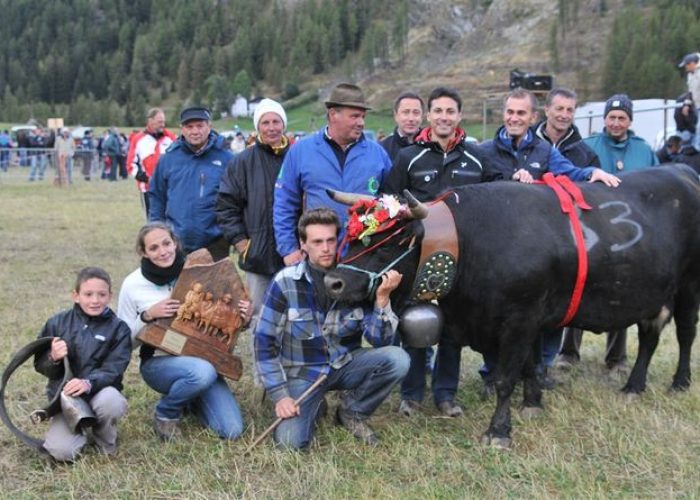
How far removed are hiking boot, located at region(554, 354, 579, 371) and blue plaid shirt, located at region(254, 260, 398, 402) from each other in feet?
7.67

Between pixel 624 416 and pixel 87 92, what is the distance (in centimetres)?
14187

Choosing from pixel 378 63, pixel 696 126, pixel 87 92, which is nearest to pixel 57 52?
pixel 87 92

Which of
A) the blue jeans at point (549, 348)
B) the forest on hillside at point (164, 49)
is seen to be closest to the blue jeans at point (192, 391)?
the blue jeans at point (549, 348)

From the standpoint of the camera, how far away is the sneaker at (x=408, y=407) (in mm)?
5113

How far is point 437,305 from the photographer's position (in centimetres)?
445

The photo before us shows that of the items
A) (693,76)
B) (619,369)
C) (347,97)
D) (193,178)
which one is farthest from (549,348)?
(693,76)

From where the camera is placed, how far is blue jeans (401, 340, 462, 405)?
5211 mm

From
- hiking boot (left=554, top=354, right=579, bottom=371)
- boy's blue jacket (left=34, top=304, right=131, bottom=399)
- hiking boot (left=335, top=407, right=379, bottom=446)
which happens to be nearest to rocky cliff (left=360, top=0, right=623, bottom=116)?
hiking boot (left=554, top=354, right=579, bottom=371)

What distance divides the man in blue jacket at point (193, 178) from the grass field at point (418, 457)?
3.67 feet

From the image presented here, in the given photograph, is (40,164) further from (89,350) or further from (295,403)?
(295,403)

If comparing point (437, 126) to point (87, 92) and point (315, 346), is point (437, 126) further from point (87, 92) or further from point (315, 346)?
point (87, 92)

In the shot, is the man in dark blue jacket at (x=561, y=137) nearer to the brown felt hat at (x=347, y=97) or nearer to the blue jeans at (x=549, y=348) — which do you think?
the blue jeans at (x=549, y=348)

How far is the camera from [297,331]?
446cm

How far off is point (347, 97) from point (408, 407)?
200 centimetres
